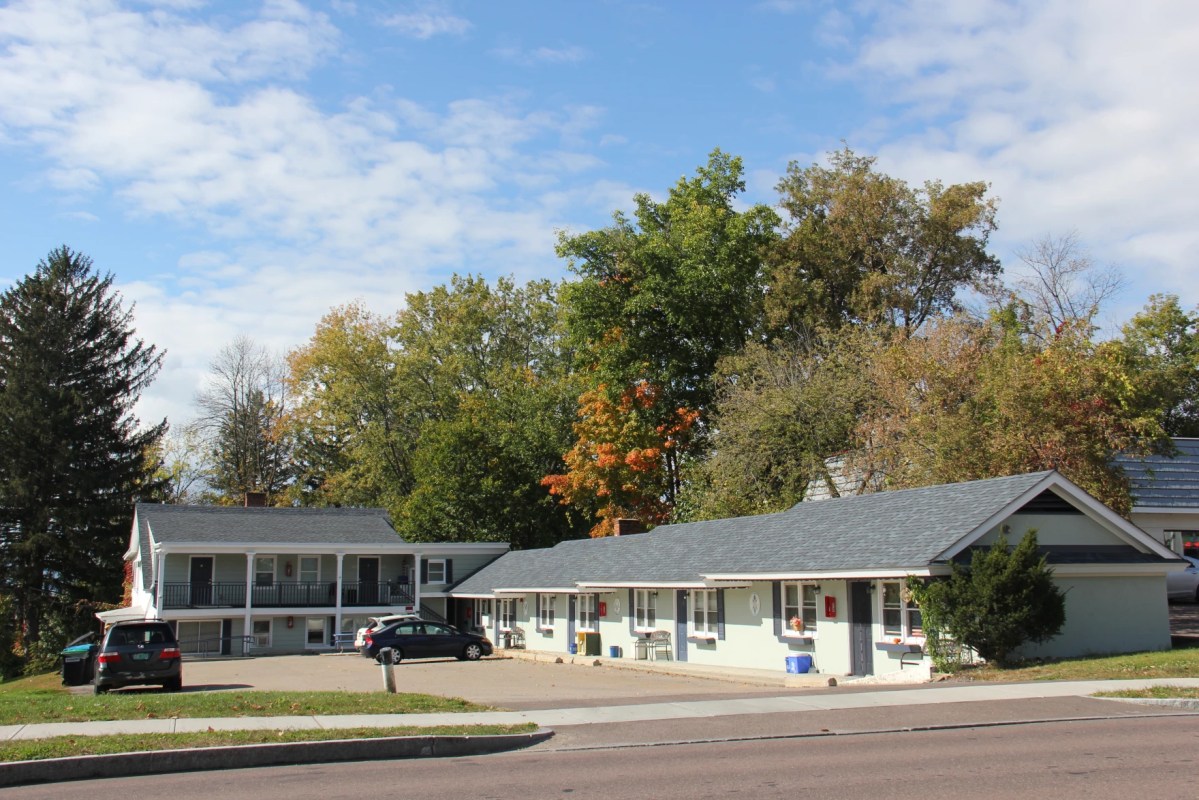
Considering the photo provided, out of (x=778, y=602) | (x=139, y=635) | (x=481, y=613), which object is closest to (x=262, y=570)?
(x=481, y=613)

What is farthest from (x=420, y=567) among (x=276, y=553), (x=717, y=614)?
(x=717, y=614)

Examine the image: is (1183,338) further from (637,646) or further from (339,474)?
(339,474)

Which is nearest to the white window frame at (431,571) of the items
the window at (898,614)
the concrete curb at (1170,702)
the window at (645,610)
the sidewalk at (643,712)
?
the window at (645,610)

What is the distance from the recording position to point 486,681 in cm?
2747

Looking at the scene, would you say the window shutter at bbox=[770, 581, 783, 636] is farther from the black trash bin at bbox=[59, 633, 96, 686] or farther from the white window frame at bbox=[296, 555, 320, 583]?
the white window frame at bbox=[296, 555, 320, 583]

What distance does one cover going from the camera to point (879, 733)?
14.0 metres

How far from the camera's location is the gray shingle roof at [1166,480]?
35.0m

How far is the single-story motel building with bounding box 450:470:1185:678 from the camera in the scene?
23.2m

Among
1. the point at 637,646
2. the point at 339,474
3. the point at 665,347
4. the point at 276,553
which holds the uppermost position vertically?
the point at 665,347

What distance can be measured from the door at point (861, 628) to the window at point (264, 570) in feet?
100

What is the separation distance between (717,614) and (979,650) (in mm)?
10081

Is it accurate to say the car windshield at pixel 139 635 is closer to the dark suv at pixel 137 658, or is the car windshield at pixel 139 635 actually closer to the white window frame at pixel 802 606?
the dark suv at pixel 137 658

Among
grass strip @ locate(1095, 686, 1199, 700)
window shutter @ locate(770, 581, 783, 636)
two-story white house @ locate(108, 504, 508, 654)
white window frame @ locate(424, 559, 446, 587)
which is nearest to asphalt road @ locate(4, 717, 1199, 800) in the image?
grass strip @ locate(1095, 686, 1199, 700)

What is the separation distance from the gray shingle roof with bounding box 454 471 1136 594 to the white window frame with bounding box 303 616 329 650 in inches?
388
